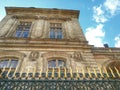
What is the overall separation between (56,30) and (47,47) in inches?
167

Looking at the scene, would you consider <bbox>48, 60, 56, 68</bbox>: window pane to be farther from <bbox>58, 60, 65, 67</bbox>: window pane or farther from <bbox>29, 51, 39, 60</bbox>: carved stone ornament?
<bbox>29, 51, 39, 60</bbox>: carved stone ornament

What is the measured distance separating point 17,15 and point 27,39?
20.6ft

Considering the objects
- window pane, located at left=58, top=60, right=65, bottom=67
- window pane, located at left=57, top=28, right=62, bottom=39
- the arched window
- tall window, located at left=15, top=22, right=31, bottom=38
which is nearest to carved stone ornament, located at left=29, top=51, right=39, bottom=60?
the arched window

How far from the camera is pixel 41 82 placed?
184 inches

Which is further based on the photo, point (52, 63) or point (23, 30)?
point (23, 30)

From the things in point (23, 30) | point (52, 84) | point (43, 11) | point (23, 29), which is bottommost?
point (52, 84)

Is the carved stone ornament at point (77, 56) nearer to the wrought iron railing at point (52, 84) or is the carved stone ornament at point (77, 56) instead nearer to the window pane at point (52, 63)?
the window pane at point (52, 63)

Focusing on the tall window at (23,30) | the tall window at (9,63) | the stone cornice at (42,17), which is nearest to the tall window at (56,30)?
the stone cornice at (42,17)

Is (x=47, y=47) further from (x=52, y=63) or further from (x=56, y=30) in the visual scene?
(x=56, y=30)

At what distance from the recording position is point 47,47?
37.4ft

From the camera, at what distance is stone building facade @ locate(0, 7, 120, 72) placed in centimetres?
1000

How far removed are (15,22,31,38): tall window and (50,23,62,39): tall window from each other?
251 cm

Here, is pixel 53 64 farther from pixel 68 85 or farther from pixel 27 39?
pixel 68 85

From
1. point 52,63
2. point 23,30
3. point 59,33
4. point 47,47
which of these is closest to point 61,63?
point 52,63
